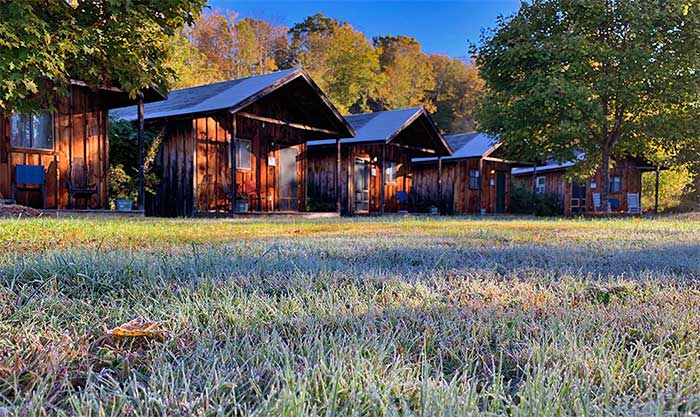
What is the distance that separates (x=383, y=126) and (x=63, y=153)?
9.65 m

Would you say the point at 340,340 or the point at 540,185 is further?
the point at 540,185

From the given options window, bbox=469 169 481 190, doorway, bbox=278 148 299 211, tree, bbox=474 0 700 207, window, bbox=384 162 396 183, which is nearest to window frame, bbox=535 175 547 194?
window, bbox=469 169 481 190

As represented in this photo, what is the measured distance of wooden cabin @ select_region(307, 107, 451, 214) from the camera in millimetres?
15773

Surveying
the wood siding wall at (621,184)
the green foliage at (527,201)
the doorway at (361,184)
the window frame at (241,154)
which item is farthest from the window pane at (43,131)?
the wood siding wall at (621,184)

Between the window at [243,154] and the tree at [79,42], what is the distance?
7.32 metres

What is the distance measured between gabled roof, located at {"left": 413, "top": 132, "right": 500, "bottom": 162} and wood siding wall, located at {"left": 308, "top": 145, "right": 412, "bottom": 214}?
3.02m

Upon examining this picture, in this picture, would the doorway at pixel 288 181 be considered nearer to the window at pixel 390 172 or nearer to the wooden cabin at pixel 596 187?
the window at pixel 390 172

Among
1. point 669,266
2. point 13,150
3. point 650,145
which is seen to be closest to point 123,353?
point 669,266

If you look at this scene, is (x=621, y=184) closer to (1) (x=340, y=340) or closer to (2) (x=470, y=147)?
(2) (x=470, y=147)

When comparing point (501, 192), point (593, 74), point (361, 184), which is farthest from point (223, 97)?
point (501, 192)

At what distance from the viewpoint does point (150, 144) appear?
12.1 meters

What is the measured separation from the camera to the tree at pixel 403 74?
36.5m

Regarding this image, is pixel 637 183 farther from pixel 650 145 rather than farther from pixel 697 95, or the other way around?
pixel 697 95

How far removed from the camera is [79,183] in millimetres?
9883
